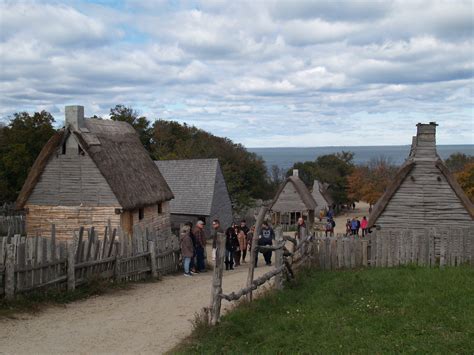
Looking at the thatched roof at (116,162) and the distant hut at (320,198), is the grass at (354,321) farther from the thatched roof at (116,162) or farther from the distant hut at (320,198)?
the distant hut at (320,198)

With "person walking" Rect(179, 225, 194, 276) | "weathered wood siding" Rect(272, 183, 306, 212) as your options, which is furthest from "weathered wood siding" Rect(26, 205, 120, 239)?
"weathered wood siding" Rect(272, 183, 306, 212)

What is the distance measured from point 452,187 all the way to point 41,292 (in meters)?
15.0

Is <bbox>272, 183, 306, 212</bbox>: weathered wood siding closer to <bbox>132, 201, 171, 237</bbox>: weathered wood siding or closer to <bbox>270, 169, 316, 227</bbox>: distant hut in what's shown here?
<bbox>270, 169, 316, 227</bbox>: distant hut

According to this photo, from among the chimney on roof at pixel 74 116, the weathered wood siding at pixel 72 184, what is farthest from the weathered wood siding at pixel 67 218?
the chimney on roof at pixel 74 116

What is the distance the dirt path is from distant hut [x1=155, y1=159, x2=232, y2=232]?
23757 millimetres

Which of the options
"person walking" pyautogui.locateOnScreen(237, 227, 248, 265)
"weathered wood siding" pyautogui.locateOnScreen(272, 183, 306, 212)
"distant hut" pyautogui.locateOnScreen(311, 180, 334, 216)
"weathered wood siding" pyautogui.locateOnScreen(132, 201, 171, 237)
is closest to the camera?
"person walking" pyautogui.locateOnScreen(237, 227, 248, 265)

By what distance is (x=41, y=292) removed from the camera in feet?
38.8

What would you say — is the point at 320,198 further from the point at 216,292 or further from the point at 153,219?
the point at 216,292

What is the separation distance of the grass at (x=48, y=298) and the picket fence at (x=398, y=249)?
6141mm

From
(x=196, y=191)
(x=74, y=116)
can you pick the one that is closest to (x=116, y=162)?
(x=74, y=116)

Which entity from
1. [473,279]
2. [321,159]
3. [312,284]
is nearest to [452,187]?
[473,279]

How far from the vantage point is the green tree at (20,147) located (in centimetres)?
3700

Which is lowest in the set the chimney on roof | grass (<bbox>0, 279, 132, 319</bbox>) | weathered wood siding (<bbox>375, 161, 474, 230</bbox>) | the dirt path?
the dirt path

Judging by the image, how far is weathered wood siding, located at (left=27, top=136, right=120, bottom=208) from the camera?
23.0m
